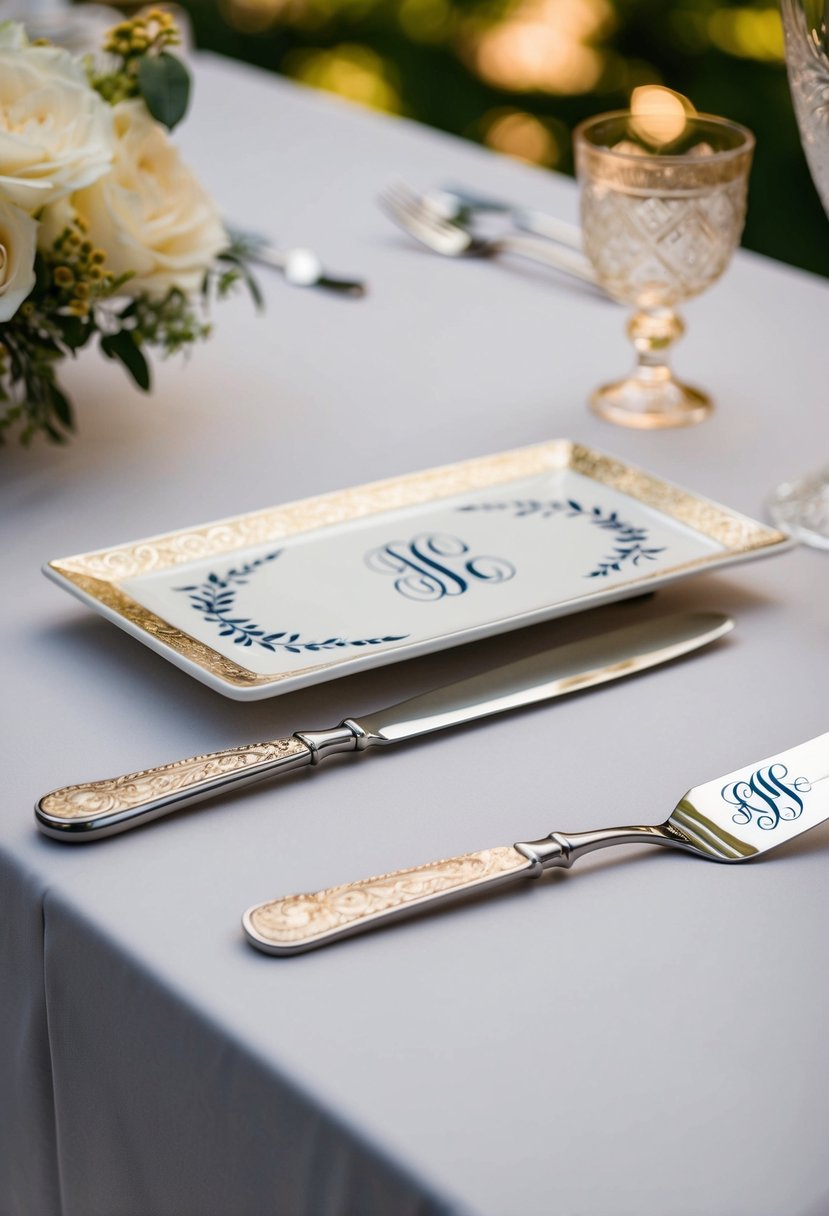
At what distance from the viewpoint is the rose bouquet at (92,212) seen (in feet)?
2.55

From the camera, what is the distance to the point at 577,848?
53cm

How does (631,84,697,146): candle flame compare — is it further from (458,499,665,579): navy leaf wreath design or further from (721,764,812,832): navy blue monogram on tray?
(721,764,812,832): navy blue monogram on tray

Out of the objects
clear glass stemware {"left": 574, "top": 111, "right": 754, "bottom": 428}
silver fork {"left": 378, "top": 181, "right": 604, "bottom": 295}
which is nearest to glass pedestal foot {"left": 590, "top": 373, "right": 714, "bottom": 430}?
clear glass stemware {"left": 574, "top": 111, "right": 754, "bottom": 428}

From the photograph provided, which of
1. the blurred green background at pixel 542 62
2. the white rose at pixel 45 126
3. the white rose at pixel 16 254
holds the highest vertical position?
the white rose at pixel 45 126

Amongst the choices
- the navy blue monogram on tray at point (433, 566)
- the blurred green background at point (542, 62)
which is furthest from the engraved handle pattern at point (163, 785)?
the blurred green background at point (542, 62)

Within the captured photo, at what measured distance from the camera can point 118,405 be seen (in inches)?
38.4

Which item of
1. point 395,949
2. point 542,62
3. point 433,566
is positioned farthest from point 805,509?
point 542,62

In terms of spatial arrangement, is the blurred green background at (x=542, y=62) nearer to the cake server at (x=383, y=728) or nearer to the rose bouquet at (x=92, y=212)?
the rose bouquet at (x=92, y=212)

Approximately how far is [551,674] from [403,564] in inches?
4.4

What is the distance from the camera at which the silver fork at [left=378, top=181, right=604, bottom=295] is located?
48.3 inches

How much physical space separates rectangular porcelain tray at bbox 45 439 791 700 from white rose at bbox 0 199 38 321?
6.4 inches

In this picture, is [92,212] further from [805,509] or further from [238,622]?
[805,509]

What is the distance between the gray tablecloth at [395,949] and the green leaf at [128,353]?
0.17ft

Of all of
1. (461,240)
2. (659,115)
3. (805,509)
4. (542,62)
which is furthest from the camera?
(542,62)
